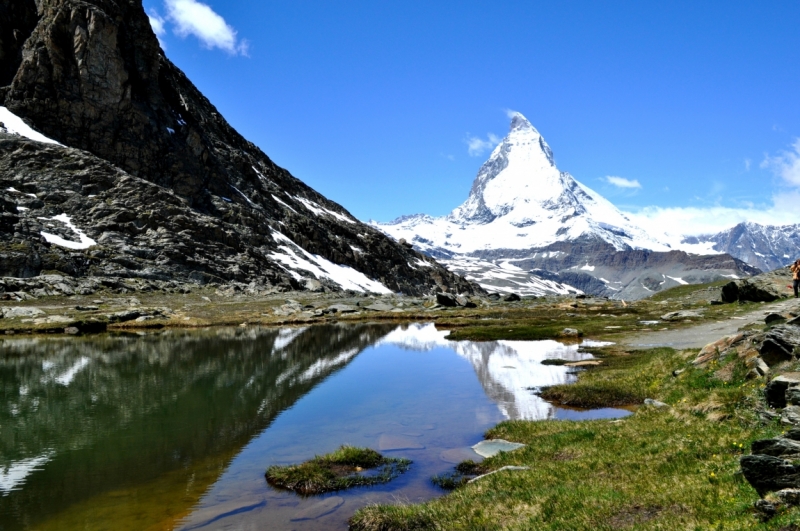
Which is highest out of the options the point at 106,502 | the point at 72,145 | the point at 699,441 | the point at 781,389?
the point at 72,145

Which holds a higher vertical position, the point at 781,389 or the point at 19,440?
the point at 781,389

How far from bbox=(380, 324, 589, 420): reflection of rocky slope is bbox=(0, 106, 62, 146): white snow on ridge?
4560 inches

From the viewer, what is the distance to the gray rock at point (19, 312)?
7454cm

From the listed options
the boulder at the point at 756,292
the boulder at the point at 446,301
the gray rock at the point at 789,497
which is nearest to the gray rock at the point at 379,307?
the boulder at the point at 446,301

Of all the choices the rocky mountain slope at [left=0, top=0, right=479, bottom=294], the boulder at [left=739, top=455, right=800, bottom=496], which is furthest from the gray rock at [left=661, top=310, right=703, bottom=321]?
the rocky mountain slope at [left=0, top=0, right=479, bottom=294]

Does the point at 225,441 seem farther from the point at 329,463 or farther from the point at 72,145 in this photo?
the point at 72,145

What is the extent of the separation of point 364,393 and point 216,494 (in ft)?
56.8

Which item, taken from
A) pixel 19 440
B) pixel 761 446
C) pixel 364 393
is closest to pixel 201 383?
pixel 364 393

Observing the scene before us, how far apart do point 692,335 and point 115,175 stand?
5219 inches

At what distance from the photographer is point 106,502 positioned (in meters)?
16.5

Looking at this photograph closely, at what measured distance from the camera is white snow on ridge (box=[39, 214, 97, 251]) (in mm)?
112625

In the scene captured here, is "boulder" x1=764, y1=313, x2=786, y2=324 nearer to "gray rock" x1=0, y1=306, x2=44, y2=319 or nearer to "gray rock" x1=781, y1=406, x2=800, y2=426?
"gray rock" x1=781, y1=406, x2=800, y2=426

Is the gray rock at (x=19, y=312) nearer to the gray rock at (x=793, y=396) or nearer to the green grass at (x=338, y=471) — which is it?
the green grass at (x=338, y=471)

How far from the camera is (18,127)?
138 m
